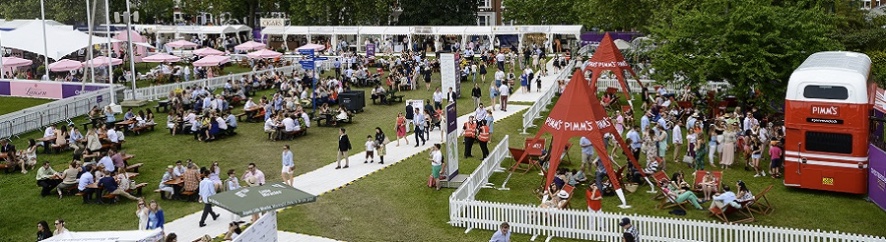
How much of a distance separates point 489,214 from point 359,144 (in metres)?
11.9

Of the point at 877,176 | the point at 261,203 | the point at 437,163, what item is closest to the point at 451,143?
the point at 437,163

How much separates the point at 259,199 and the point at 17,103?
33.8 m

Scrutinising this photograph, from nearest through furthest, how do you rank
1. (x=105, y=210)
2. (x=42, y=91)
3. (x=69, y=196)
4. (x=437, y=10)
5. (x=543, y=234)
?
(x=543, y=234), (x=105, y=210), (x=69, y=196), (x=42, y=91), (x=437, y=10)

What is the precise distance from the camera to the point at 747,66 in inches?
1224

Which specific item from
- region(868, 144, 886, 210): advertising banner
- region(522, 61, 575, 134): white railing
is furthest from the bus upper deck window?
region(522, 61, 575, 134): white railing

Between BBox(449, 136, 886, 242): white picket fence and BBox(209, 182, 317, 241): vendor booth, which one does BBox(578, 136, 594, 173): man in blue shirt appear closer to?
BBox(449, 136, 886, 242): white picket fence

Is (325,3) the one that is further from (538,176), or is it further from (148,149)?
(538,176)

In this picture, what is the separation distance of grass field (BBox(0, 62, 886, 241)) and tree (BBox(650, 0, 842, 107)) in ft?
22.9

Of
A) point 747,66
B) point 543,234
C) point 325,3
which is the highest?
point 325,3

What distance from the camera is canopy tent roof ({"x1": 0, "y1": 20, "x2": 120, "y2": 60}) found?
51.5m

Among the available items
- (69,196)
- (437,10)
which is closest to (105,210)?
(69,196)

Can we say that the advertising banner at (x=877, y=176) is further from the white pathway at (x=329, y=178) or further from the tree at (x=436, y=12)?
the tree at (x=436, y=12)

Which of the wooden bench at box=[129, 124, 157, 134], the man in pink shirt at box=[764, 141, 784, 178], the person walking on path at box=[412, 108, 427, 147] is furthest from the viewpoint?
the wooden bench at box=[129, 124, 157, 134]

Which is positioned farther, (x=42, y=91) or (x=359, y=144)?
(x=42, y=91)
